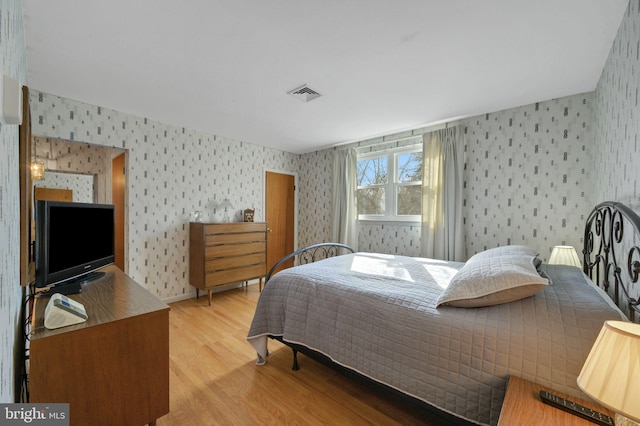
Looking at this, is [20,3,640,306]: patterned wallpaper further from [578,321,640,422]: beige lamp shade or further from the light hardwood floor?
the light hardwood floor

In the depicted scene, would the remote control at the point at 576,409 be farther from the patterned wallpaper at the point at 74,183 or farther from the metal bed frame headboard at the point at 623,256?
the patterned wallpaper at the point at 74,183

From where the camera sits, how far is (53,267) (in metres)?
1.50

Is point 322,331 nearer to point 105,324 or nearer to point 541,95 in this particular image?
point 105,324

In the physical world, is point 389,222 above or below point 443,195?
below

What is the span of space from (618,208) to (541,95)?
181cm

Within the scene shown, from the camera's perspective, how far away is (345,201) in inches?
167

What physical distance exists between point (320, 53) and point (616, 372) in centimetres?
211

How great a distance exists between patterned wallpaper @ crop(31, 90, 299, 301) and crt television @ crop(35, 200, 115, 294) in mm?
1250

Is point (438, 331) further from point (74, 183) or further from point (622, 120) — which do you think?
point (74, 183)

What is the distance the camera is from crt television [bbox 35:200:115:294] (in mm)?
1428

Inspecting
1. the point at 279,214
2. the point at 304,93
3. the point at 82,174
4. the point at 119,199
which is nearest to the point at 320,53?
the point at 304,93

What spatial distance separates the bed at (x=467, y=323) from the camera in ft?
3.68

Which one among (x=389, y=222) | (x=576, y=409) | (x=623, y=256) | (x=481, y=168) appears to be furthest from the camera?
(x=389, y=222)

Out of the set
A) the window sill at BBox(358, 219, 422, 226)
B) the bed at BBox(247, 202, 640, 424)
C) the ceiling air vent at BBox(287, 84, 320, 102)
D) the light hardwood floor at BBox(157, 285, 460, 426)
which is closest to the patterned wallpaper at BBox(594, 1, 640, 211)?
the bed at BBox(247, 202, 640, 424)
